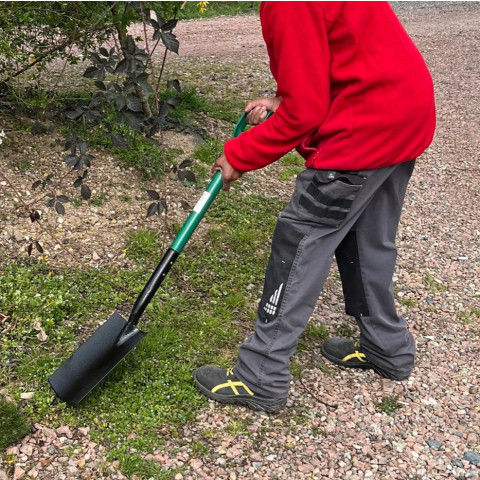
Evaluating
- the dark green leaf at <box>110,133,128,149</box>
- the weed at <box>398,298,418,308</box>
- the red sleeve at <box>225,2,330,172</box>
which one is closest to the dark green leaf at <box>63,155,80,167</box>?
the dark green leaf at <box>110,133,128,149</box>

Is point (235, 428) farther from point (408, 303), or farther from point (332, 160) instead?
point (408, 303)

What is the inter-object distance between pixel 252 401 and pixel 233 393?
0.31 feet

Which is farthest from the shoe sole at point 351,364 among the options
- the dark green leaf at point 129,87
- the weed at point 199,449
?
the dark green leaf at point 129,87

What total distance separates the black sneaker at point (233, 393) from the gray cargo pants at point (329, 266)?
1.5 inches

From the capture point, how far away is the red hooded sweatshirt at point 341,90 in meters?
2.46

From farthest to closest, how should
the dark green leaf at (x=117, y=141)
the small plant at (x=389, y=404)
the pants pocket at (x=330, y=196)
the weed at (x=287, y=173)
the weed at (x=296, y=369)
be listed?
the weed at (x=287, y=173) → the dark green leaf at (x=117, y=141) → the weed at (x=296, y=369) → the small plant at (x=389, y=404) → the pants pocket at (x=330, y=196)

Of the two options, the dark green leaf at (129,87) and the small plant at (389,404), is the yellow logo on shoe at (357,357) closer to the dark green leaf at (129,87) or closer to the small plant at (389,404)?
the small plant at (389,404)

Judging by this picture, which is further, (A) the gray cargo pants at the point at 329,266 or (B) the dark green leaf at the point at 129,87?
(B) the dark green leaf at the point at 129,87

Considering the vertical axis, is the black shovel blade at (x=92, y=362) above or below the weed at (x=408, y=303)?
above

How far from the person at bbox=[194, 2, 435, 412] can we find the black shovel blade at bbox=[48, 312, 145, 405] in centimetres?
39

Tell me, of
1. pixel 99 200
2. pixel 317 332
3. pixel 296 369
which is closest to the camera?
pixel 296 369

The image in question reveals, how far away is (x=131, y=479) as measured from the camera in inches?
109

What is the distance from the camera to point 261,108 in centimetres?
310

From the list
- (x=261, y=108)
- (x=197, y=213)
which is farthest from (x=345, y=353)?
(x=261, y=108)
